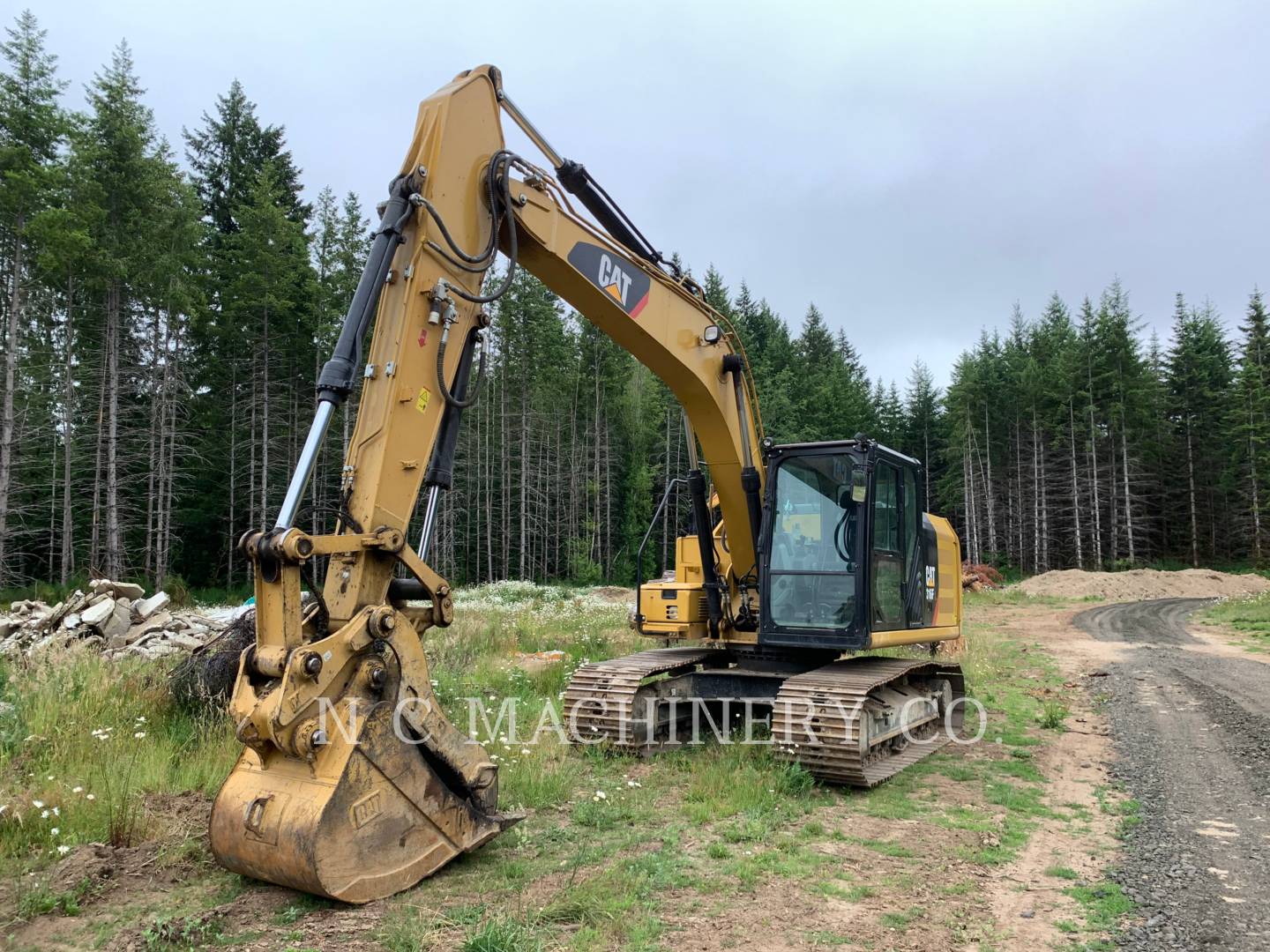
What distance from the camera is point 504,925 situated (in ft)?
11.5

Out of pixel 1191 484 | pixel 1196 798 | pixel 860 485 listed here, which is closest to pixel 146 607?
pixel 860 485

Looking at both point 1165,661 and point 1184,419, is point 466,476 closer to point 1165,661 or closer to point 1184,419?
point 1165,661

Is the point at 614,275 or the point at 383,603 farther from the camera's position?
the point at 614,275

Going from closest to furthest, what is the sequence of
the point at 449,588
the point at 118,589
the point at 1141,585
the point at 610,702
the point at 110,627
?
the point at 449,588 → the point at 610,702 → the point at 110,627 → the point at 118,589 → the point at 1141,585

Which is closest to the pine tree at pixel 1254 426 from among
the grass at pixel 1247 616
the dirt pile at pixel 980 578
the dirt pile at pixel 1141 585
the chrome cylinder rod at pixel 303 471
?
the dirt pile at pixel 1141 585

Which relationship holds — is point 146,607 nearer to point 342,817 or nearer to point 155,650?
point 155,650

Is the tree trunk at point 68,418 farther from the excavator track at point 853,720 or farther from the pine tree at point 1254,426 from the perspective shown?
the pine tree at point 1254,426

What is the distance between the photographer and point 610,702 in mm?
7012

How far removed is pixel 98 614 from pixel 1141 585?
33460 mm

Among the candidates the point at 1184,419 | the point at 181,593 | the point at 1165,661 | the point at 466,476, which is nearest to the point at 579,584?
the point at 466,476

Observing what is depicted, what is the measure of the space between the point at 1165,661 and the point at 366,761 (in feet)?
46.9

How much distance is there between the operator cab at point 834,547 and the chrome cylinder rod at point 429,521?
3.30 metres

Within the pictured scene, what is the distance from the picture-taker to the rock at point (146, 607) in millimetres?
11055

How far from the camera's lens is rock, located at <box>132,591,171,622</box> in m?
11.1
